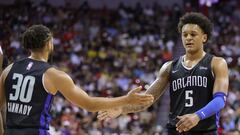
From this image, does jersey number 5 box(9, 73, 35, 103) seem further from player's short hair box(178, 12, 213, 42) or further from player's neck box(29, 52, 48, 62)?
player's short hair box(178, 12, 213, 42)

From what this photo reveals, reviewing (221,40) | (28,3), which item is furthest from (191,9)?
(28,3)

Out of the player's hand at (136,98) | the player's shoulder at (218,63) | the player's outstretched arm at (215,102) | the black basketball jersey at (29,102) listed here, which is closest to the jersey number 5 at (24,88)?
the black basketball jersey at (29,102)

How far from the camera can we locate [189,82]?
5602mm

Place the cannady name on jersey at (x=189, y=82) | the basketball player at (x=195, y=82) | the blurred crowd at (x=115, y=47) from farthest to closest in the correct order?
the blurred crowd at (x=115, y=47), the cannady name on jersey at (x=189, y=82), the basketball player at (x=195, y=82)

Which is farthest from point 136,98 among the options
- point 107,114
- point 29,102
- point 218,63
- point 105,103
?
point 218,63

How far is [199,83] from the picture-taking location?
5559 millimetres

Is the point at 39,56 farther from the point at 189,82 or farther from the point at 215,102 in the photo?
the point at 215,102

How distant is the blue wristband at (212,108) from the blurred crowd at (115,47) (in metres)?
6.98

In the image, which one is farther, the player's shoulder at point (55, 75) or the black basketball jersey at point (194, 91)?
the black basketball jersey at point (194, 91)

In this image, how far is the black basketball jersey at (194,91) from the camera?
217 inches

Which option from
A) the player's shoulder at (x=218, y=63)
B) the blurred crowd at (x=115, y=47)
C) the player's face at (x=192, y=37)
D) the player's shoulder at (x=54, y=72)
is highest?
the player's face at (x=192, y=37)

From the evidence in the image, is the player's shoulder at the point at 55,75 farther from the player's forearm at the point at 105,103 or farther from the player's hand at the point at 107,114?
the player's hand at the point at 107,114

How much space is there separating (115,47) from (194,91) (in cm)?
1219

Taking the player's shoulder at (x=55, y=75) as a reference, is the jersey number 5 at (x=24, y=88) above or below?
below
